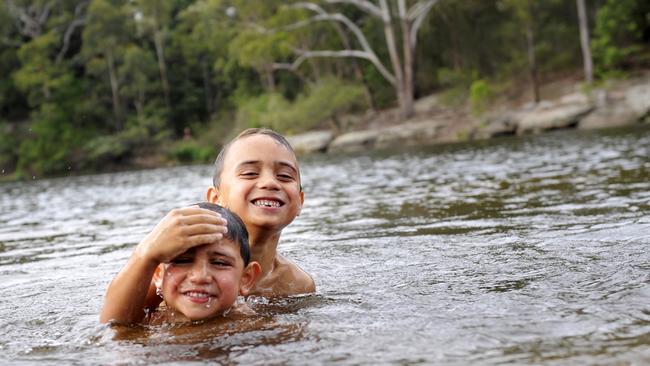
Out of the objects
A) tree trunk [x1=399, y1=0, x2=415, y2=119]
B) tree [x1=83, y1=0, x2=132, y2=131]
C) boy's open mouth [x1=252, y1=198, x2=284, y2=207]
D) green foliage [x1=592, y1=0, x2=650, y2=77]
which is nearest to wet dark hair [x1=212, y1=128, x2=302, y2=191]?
boy's open mouth [x1=252, y1=198, x2=284, y2=207]

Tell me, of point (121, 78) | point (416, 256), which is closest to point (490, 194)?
point (416, 256)

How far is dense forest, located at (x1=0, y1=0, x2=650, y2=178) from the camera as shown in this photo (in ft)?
100.0

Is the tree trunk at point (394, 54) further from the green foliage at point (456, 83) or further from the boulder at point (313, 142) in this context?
the boulder at point (313, 142)

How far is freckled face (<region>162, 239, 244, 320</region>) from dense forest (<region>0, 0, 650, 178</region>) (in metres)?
26.3

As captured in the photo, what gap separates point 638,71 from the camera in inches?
1117

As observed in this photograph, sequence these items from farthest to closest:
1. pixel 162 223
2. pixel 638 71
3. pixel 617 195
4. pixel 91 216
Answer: pixel 638 71 → pixel 91 216 → pixel 617 195 → pixel 162 223

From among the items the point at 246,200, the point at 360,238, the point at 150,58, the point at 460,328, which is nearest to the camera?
the point at 460,328

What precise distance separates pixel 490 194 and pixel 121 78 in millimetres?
36838

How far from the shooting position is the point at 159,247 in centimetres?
290

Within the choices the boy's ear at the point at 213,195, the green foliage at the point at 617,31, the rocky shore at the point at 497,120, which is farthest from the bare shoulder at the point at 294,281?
the green foliage at the point at 617,31

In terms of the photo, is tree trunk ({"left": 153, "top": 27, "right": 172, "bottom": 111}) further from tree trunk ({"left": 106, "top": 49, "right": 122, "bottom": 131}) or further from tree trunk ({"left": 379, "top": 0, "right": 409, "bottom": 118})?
tree trunk ({"left": 379, "top": 0, "right": 409, "bottom": 118})

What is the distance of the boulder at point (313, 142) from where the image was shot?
97.0ft

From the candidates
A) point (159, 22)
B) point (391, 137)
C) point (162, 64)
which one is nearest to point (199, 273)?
point (391, 137)

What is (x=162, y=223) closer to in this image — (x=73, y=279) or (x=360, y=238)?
(x=73, y=279)
